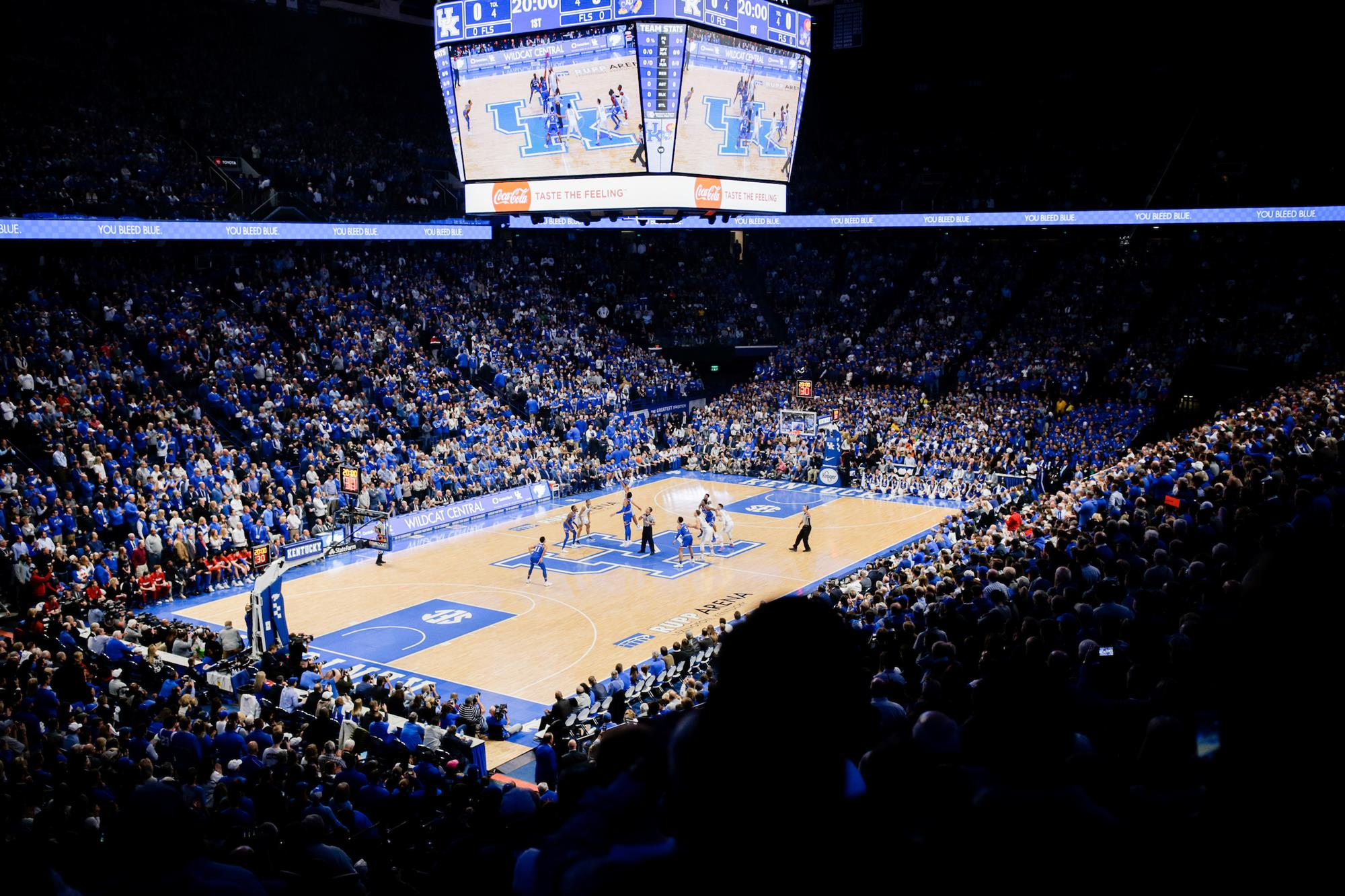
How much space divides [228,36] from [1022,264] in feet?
119

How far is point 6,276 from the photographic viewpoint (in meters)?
30.8

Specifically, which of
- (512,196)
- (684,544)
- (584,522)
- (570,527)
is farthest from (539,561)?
(512,196)

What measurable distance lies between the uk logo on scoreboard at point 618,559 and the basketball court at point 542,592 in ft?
0.24

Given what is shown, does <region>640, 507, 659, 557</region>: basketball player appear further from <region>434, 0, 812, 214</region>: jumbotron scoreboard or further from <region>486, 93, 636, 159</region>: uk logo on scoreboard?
<region>486, 93, 636, 159</region>: uk logo on scoreboard

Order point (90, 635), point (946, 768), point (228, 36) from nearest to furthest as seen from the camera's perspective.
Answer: point (946, 768) < point (90, 635) < point (228, 36)

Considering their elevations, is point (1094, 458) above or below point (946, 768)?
below

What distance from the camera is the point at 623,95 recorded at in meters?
25.1

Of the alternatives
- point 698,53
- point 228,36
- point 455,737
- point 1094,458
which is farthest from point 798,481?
point 228,36

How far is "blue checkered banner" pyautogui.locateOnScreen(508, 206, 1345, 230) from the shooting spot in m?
37.8

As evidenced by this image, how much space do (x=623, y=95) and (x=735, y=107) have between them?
3.20 meters

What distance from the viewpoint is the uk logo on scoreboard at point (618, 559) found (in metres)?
26.8

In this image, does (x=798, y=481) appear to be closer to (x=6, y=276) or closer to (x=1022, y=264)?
(x=1022, y=264)

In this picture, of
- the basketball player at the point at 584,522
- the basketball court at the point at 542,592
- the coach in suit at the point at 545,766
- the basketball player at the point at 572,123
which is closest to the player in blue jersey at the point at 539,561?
the basketball court at the point at 542,592

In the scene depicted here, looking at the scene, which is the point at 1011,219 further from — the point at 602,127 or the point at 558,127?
the point at 558,127
